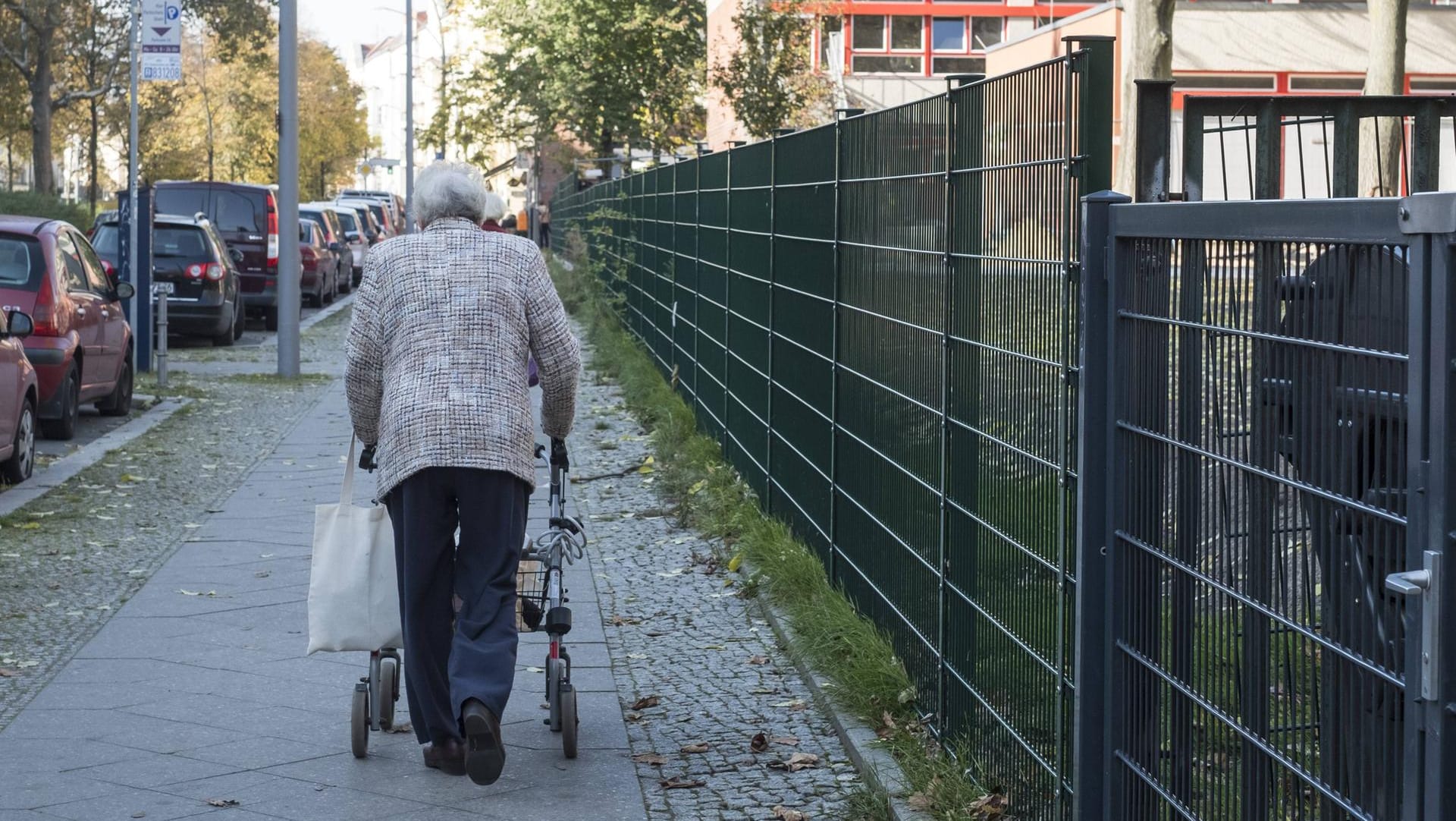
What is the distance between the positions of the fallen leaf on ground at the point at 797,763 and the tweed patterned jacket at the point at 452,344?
1.16 metres

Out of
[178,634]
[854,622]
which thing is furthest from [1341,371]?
[178,634]

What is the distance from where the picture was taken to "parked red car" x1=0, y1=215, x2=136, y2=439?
13211 millimetres

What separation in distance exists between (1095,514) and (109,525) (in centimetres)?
750

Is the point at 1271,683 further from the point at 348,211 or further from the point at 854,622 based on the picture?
the point at 348,211

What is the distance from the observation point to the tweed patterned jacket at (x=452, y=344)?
495cm

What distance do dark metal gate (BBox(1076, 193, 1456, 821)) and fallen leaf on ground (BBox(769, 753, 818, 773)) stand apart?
183cm

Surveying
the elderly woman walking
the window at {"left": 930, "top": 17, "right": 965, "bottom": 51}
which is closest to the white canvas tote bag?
the elderly woman walking

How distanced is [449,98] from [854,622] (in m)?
37.3

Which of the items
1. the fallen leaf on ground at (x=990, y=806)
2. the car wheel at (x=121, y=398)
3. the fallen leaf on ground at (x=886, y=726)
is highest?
the car wheel at (x=121, y=398)

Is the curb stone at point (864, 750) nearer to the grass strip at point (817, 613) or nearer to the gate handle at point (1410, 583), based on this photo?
the grass strip at point (817, 613)

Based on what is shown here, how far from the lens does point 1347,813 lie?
250cm

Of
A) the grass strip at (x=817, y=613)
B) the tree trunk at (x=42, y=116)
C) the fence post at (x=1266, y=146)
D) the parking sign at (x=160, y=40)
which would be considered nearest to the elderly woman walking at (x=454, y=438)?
the grass strip at (x=817, y=613)

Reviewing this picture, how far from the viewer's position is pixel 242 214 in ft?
88.7

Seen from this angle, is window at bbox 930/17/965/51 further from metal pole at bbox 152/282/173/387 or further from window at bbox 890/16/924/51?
metal pole at bbox 152/282/173/387
